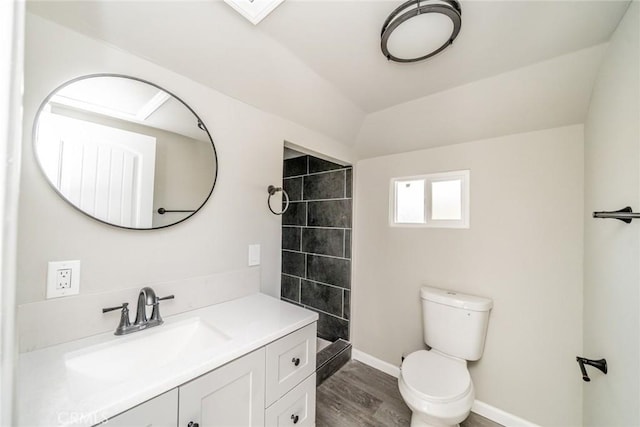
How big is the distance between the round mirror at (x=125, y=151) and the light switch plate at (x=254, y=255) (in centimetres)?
42

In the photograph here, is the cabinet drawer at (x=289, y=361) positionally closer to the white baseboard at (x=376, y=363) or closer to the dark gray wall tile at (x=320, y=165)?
the white baseboard at (x=376, y=363)

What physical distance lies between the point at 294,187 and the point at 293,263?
914mm

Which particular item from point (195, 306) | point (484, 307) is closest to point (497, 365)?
point (484, 307)

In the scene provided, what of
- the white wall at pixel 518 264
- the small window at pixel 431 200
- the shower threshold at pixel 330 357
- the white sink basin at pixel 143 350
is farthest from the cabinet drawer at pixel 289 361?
the small window at pixel 431 200

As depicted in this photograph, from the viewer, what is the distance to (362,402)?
5.74 ft

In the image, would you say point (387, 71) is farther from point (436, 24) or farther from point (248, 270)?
point (248, 270)

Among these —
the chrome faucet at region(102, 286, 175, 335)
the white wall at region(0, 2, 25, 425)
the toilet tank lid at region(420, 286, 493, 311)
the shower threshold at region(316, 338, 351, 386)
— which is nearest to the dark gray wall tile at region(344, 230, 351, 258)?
the toilet tank lid at region(420, 286, 493, 311)

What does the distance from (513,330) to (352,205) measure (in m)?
1.51

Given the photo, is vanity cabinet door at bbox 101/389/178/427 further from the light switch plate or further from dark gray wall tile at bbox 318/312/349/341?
dark gray wall tile at bbox 318/312/349/341

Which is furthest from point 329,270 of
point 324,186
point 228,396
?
point 228,396

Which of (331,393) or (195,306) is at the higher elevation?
(195,306)

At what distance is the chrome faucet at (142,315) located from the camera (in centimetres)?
95

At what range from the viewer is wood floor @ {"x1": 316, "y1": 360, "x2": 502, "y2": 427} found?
Result: 5.20ft

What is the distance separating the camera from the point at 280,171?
167cm
